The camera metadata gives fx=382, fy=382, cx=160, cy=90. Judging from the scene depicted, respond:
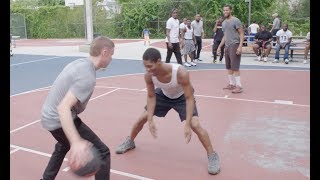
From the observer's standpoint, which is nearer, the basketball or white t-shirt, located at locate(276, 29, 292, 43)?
the basketball

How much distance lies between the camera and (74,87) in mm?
3250

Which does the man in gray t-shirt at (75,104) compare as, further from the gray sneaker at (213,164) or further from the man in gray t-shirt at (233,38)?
the man in gray t-shirt at (233,38)

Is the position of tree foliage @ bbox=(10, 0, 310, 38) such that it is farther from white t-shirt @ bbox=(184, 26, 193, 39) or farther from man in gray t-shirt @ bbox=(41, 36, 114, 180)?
man in gray t-shirt @ bbox=(41, 36, 114, 180)

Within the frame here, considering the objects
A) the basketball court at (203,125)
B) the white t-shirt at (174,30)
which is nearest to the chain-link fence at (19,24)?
the basketball court at (203,125)

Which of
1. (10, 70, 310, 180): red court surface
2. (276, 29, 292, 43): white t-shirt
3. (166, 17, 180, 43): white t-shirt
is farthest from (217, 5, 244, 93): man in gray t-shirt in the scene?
(276, 29, 292, 43): white t-shirt

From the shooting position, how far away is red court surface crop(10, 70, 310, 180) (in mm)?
4719

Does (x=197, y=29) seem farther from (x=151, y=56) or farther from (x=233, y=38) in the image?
(x=151, y=56)

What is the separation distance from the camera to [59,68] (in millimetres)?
13734

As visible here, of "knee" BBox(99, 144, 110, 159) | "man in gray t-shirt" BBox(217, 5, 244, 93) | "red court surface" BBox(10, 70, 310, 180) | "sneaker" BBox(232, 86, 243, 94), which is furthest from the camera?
"sneaker" BBox(232, 86, 243, 94)

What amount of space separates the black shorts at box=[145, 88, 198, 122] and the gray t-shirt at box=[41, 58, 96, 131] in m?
1.47

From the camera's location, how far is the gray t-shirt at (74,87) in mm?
3268

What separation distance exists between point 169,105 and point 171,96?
14cm

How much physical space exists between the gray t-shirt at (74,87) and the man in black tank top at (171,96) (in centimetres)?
88
